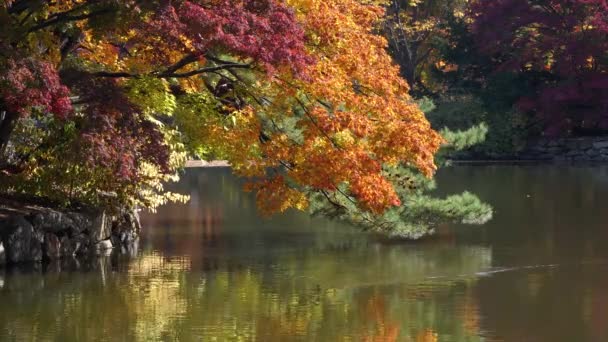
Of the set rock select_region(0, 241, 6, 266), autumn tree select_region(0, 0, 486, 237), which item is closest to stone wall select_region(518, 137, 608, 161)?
autumn tree select_region(0, 0, 486, 237)

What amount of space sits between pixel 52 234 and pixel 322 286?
447cm

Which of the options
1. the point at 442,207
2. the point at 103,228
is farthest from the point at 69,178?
the point at 442,207

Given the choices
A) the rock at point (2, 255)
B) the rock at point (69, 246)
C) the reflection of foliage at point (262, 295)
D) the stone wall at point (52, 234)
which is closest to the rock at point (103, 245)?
the stone wall at point (52, 234)

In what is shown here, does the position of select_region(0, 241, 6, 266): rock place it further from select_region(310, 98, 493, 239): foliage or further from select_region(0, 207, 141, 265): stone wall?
select_region(310, 98, 493, 239): foliage

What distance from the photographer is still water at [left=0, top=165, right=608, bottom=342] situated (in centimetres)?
1245

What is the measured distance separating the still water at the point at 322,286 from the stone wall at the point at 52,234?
1.21ft

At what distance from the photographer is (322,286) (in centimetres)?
1541

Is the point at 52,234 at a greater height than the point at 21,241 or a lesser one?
greater

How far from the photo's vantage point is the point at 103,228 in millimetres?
18891

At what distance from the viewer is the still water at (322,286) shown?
12.4m

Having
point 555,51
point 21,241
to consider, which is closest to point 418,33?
point 555,51

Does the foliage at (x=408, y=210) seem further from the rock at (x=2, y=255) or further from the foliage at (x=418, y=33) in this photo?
the foliage at (x=418, y=33)

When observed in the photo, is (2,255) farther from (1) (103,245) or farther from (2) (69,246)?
(1) (103,245)

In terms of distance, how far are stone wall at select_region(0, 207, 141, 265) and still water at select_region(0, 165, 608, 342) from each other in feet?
1.21
